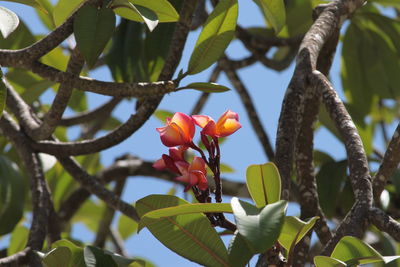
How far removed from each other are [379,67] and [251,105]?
0.35 m

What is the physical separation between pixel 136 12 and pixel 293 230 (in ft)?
1.35

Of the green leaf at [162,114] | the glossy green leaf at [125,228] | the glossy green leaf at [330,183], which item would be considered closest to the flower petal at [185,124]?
the glossy green leaf at [330,183]

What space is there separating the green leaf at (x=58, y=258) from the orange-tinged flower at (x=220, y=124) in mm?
225

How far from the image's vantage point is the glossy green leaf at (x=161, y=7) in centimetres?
116

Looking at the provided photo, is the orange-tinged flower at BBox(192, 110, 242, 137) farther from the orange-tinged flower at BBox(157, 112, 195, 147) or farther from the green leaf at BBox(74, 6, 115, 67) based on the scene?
the green leaf at BBox(74, 6, 115, 67)

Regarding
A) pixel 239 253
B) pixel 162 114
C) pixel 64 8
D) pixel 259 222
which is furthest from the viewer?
pixel 162 114

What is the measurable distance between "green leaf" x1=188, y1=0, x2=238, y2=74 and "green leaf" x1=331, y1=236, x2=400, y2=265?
46cm

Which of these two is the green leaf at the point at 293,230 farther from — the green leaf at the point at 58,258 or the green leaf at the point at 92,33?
the green leaf at the point at 92,33

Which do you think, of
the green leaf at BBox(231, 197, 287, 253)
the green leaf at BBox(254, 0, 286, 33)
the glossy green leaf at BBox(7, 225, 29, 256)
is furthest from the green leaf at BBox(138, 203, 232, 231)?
→ the glossy green leaf at BBox(7, 225, 29, 256)

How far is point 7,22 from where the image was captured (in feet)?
3.40

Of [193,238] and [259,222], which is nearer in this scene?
[259,222]

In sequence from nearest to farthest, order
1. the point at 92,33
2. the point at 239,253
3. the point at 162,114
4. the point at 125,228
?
the point at 239,253
the point at 92,33
the point at 162,114
the point at 125,228

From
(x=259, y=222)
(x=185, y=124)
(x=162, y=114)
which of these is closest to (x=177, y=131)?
(x=185, y=124)

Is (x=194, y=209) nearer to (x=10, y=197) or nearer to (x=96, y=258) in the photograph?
(x=96, y=258)
